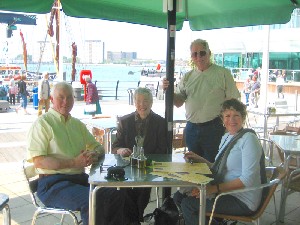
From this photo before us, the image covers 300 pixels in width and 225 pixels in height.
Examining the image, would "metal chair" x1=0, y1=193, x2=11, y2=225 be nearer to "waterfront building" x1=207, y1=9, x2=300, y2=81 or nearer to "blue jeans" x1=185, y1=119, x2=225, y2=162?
"blue jeans" x1=185, y1=119, x2=225, y2=162

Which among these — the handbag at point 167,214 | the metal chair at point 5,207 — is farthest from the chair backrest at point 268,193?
the metal chair at point 5,207

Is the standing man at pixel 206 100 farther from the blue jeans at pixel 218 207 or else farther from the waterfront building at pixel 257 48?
the waterfront building at pixel 257 48

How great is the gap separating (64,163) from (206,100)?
157 centimetres

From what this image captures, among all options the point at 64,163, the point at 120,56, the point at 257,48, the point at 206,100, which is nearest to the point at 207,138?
the point at 206,100

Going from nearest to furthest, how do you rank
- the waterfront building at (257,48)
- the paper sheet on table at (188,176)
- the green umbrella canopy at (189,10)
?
the paper sheet on table at (188,176)
the green umbrella canopy at (189,10)
the waterfront building at (257,48)

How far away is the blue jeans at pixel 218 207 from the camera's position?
2449 millimetres

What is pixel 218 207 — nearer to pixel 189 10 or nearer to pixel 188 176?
pixel 188 176

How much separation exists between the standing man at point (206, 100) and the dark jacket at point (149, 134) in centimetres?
47

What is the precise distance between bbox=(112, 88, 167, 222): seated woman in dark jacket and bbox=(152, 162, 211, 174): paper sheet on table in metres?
0.54

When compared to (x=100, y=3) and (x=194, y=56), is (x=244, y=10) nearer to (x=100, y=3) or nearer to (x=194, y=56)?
(x=194, y=56)

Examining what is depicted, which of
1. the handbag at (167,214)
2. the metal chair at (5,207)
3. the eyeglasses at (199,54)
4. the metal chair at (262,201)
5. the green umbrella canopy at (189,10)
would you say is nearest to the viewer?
the metal chair at (5,207)

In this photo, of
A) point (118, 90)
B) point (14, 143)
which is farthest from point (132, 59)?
point (14, 143)

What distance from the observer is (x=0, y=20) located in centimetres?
1581

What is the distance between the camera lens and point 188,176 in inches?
90.7
